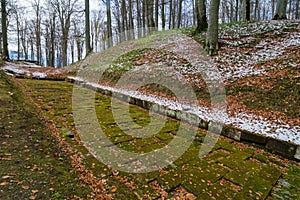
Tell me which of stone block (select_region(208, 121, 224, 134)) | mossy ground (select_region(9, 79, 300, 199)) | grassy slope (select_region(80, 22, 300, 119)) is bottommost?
mossy ground (select_region(9, 79, 300, 199))

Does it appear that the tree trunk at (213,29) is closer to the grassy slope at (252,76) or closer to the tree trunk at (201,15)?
the grassy slope at (252,76)

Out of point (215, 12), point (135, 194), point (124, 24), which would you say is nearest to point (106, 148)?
point (135, 194)

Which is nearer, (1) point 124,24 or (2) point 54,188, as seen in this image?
(2) point 54,188

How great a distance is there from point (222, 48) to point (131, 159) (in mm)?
6468

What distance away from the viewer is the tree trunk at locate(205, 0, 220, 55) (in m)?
6.62

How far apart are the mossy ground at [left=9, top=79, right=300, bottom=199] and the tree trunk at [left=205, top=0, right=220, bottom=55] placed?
4.83 meters

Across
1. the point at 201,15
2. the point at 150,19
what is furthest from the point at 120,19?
the point at 201,15

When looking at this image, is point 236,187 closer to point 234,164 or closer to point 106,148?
point 234,164

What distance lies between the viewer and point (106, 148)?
2.46 metres

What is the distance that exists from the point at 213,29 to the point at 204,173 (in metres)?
6.10

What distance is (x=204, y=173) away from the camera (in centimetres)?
211

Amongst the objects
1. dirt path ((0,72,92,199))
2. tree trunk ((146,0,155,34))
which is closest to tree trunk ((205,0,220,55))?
dirt path ((0,72,92,199))

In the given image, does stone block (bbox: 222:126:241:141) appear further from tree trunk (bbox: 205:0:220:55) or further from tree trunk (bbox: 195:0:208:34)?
tree trunk (bbox: 195:0:208:34)

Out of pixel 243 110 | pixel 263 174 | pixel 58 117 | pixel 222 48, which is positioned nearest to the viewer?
pixel 263 174
